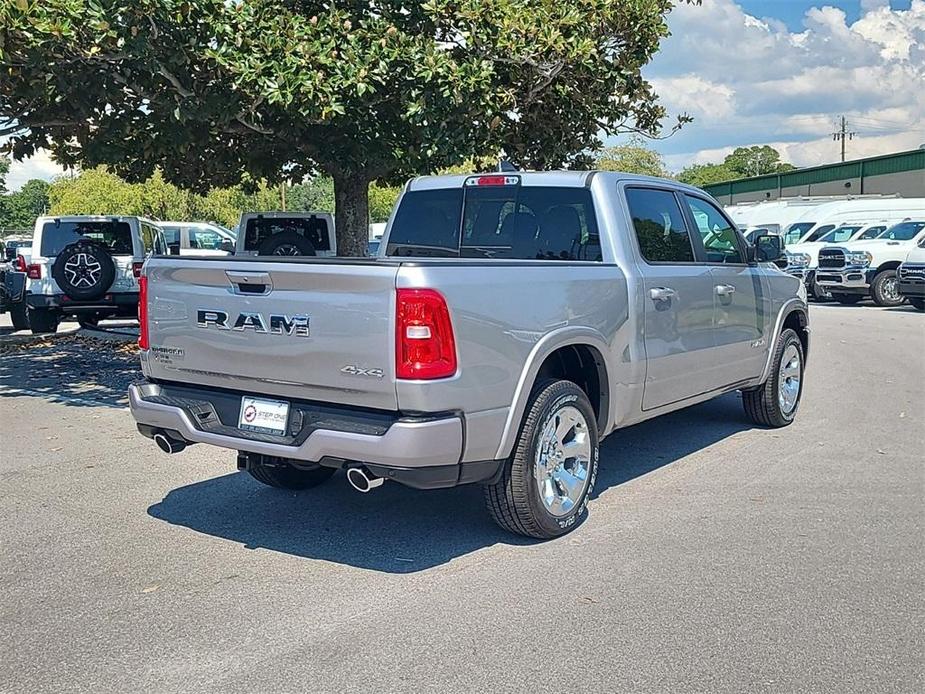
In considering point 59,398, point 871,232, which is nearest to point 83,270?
point 59,398

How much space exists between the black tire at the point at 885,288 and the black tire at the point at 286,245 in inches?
513

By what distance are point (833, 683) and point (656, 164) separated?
49.2 meters

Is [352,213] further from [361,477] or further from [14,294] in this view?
[361,477]

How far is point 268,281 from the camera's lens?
4.85 meters

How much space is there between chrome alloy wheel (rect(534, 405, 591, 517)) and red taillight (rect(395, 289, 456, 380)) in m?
0.97

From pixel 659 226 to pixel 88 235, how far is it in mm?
10252

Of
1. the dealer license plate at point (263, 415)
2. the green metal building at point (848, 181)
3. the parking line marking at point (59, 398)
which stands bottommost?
the parking line marking at point (59, 398)

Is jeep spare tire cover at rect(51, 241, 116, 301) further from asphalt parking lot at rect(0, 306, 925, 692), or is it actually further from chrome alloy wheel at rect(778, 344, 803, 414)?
chrome alloy wheel at rect(778, 344, 803, 414)

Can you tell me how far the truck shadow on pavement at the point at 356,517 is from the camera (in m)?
5.17

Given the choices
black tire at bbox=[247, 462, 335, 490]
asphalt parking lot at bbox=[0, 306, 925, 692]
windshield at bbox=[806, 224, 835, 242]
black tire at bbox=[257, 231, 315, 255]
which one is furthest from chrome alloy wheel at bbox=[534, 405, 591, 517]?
windshield at bbox=[806, 224, 835, 242]

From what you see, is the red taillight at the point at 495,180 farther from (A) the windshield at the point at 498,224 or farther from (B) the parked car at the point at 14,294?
(B) the parked car at the point at 14,294

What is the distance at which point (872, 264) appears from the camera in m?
21.2

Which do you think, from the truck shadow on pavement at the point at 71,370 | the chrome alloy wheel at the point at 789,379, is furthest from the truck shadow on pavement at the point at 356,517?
the truck shadow on pavement at the point at 71,370

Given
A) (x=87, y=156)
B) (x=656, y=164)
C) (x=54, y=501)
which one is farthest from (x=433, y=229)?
(x=656, y=164)
